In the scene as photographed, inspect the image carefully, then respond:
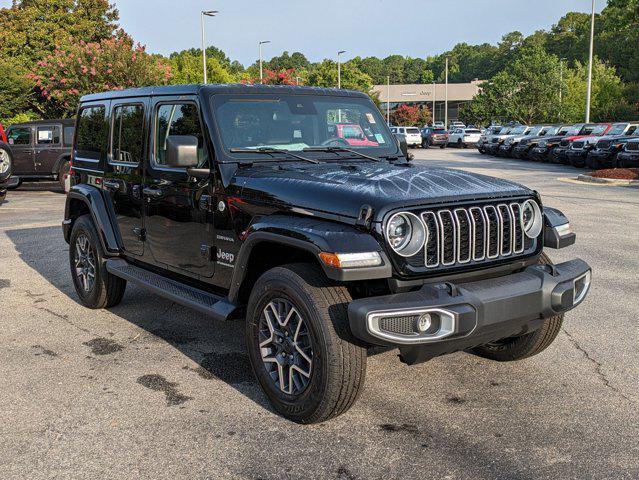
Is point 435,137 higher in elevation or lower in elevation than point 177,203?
higher

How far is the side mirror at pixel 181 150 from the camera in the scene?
174 inches

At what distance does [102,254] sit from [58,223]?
695 cm

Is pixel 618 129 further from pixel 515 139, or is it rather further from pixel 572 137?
pixel 515 139

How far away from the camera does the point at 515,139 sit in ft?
109

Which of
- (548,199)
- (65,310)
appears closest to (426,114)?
(548,199)

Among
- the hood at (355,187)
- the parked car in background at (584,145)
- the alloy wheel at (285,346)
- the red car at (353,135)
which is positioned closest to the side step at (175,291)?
the alloy wheel at (285,346)

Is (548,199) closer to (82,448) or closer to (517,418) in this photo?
(517,418)

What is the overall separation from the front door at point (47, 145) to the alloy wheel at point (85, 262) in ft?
42.3

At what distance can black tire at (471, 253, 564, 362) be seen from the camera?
4539 millimetres

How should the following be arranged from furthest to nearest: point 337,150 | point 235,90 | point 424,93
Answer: point 424,93 → point 337,150 → point 235,90

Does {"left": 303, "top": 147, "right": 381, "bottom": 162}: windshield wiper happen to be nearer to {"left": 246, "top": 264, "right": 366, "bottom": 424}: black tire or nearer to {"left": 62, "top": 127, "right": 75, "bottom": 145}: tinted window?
{"left": 246, "top": 264, "right": 366, "bottom": 424}: black tire

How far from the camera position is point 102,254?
6.00 m

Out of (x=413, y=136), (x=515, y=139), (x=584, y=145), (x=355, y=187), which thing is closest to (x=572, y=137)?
(x=584, y=145)

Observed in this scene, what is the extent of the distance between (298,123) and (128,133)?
63.4 inches
